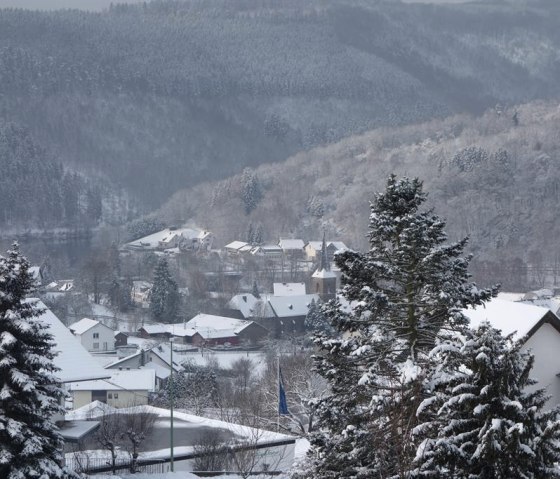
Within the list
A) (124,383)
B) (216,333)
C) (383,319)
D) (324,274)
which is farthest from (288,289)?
(383,319)

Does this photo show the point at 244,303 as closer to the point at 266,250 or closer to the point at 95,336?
the point at 95,336

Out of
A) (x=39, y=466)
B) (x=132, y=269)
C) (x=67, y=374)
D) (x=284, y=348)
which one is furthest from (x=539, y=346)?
(x=132, y=269)

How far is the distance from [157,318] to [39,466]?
84358 millimetres

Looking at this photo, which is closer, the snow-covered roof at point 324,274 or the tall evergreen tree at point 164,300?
the tall evergreen tree at point 164,300

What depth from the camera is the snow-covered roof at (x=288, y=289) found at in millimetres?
111750

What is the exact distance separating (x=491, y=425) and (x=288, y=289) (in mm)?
102280

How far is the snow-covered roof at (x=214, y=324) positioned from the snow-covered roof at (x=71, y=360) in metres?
64.5

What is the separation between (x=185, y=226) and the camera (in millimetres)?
189125

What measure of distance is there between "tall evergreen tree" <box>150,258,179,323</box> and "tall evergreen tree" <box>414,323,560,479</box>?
8832 cm

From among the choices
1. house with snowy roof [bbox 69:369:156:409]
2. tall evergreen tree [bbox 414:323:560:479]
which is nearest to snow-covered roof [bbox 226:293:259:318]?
house with snowy roof [bbox 69:369:156:409]

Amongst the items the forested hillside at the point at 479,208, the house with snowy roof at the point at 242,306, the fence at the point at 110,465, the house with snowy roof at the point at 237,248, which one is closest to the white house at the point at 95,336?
the house with snowy roof at the point at 242,306

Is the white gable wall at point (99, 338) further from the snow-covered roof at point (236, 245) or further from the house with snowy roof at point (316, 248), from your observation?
the snow-covered roof at point (236, 245)

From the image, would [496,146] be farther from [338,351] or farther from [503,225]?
[338,351]

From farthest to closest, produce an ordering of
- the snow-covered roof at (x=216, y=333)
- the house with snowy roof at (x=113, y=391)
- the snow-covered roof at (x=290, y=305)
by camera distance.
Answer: the snow-covered roof at (x=290, y=305) → the snow-covered roof at (x=216, y=333) → the house with snowy roof at (x=113, y=391)
